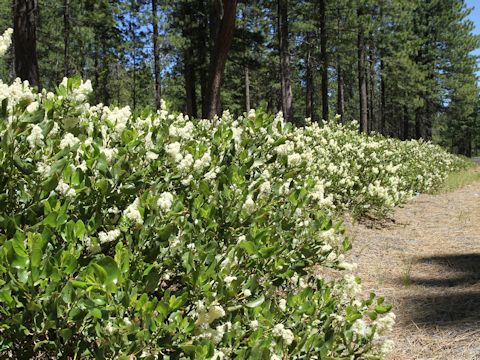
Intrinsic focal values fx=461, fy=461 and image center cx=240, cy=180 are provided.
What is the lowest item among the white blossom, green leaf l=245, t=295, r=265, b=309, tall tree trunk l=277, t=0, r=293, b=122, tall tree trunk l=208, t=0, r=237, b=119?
green leaf l=245, t=295, r=265, b=309


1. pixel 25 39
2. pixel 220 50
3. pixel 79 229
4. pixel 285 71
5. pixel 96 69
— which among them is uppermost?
pixel 96 69

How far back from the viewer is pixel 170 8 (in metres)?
21.2

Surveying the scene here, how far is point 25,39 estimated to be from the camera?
24.9 ft

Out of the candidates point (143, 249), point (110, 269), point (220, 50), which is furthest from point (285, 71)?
point (110, 269)

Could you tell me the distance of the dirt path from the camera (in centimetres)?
340

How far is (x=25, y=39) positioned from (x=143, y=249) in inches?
276

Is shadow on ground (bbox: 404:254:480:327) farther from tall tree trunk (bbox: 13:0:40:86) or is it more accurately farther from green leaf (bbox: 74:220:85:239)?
tall tree trunk (bbox: 13:0:40:86)

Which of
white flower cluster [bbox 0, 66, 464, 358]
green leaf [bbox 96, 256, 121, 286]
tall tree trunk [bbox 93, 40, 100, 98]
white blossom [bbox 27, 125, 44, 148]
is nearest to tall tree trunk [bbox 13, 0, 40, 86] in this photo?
white flower cluster [bbox 0, 66, 464, 358]

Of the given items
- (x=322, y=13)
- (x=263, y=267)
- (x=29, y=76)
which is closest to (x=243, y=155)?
(x=263, y=267)

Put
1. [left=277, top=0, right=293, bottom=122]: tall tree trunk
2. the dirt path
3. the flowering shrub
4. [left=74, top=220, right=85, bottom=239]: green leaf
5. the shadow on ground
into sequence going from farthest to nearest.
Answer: [left=277, top=0, right=293, bottom=122]: tall tree trunk < the shadow on ground < the dirt path < [left=74, top=220, right=85, bottom=239]: green leaf < the flowering shrub

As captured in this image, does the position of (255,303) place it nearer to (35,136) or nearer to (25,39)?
(35,136)

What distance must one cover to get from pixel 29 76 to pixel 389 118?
170ft

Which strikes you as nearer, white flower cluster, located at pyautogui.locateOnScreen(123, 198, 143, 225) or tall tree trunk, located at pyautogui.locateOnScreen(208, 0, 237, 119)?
white flower cluster, located at pyautogui.locateOnScreen(123, 198, 143, 225)

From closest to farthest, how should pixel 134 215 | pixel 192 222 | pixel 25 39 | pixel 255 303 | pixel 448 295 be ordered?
1. pixel 134 215
2. pixel 255 303
3. pixel 192 222
4. pixel 448 295
5. pixel 25 39
